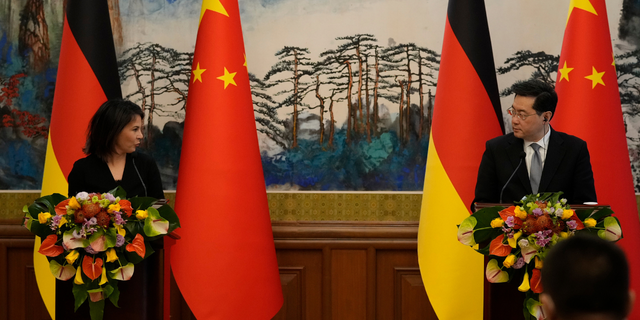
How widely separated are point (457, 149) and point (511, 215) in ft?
3.65

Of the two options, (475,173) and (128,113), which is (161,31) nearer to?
(128,113)

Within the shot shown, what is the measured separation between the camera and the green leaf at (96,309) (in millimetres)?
2238

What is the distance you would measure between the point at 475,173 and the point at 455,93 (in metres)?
0.48

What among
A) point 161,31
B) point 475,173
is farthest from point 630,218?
point 161,31

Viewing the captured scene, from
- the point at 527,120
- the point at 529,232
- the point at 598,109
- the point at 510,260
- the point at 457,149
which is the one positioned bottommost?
the point at 510,260

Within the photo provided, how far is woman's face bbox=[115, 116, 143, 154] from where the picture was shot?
110 inches

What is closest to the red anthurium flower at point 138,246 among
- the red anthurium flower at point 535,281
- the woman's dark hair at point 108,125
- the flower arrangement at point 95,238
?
the flower arrangement at point 95,238

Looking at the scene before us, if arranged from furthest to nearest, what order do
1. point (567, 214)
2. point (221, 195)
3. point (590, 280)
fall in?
point (221, 195), point (567, 214), point (590, 280)

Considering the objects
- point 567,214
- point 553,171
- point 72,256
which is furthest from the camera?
point 553,171

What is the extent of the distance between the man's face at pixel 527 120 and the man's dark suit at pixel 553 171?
0.07m

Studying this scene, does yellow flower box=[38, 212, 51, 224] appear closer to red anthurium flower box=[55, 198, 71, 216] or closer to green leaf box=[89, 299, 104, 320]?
red anthurium flower box=[55, 198, 71, 216]

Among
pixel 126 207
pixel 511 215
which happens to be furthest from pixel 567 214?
pixel 126 207

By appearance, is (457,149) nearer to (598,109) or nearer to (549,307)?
(598,109)

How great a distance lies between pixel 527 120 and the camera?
8.73 ft
